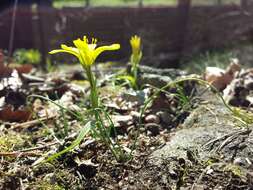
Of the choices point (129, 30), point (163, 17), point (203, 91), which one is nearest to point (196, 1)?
point (163, 17)

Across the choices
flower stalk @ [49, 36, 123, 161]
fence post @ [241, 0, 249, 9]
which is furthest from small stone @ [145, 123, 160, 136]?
fence post @ [241, 0, 249, 9]

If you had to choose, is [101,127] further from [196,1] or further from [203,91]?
[196,1]

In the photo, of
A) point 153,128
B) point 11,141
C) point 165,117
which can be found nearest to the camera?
point 11,141

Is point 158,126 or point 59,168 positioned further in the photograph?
point 158,126

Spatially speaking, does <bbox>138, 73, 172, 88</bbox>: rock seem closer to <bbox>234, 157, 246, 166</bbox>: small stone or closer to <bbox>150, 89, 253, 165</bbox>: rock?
<bbox>150, 89, 253, 165</bbox>: rock

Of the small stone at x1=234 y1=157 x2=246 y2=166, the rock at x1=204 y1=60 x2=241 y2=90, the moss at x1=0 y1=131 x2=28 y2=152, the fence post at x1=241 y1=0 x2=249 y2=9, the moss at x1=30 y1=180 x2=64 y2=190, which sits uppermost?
the fence post at x1=241 y1=0 x2=249 y2=9

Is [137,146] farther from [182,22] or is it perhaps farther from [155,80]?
[182,22]

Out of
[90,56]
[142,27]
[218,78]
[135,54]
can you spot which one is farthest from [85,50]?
[142,27]
